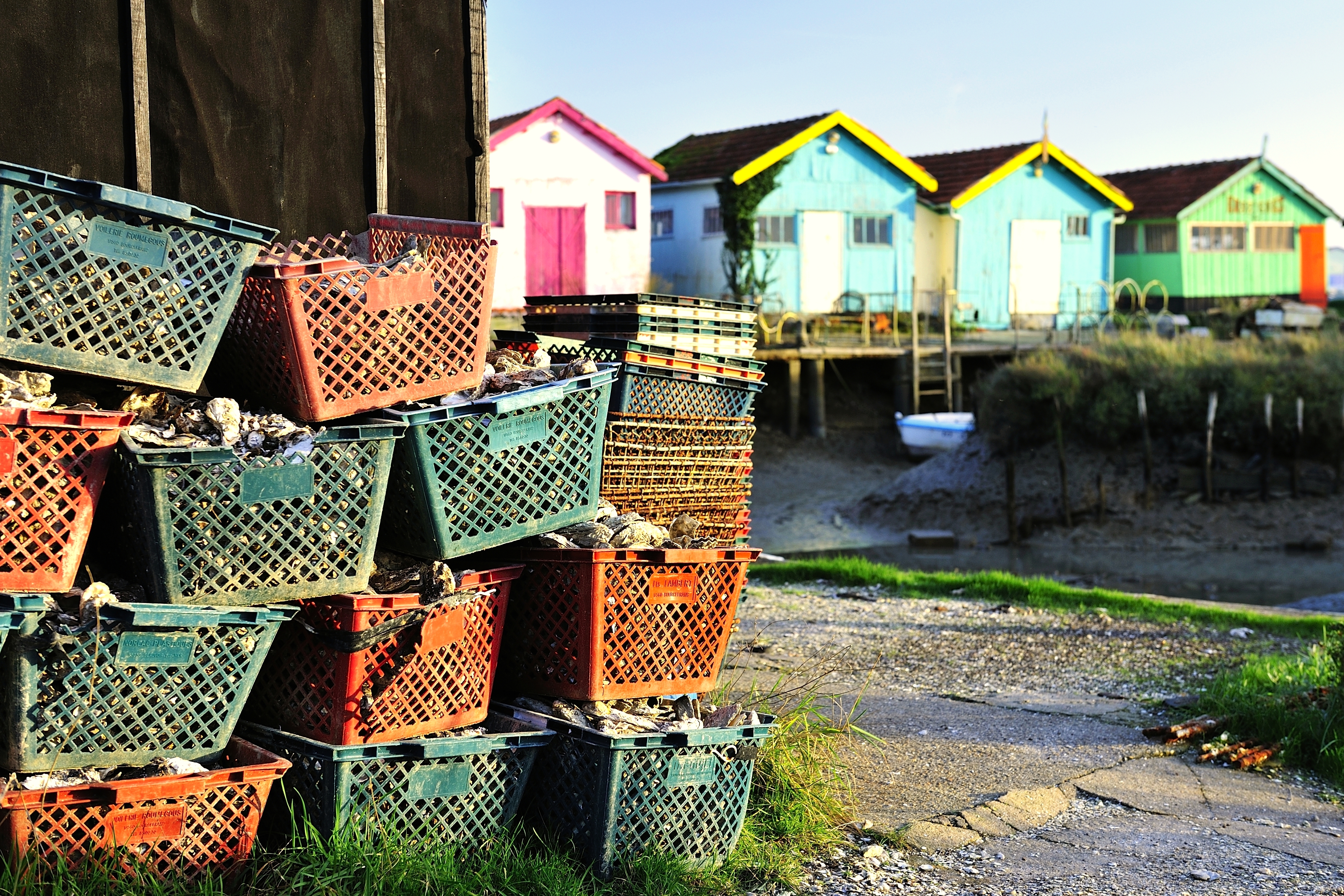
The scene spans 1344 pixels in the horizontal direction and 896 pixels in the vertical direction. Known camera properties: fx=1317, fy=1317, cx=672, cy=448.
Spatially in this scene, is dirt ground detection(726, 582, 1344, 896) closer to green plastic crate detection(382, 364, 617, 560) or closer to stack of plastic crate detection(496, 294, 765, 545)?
stack of plastic crate detection(496, 294, 765, 545)

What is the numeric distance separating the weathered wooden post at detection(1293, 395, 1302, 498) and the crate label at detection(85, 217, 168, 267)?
18.2 meters

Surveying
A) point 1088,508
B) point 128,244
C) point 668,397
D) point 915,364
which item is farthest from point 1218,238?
point 128,244

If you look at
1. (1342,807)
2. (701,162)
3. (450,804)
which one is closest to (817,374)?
(701,162)

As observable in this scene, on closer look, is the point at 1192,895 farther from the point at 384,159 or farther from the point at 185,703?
A: the point at 384,159

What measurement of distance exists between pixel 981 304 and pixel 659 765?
96.1 ft

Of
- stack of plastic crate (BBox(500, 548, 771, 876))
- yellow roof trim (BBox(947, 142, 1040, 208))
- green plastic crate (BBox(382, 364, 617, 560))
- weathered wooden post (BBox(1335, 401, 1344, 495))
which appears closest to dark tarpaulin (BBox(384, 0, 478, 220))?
green plastic crate (BBox(382, 364, 617, 560))

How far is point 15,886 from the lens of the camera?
10.8ft

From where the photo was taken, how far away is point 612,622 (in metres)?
4.26

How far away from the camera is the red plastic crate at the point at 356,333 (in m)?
3.82

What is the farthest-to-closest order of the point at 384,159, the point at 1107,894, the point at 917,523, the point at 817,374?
the point at 817,374 → the point at 917,523 → the point at 384,159 → the point at 1107,894

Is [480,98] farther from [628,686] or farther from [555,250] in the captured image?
[555,250]

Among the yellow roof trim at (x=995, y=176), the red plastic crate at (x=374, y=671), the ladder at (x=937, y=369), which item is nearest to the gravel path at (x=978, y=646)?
the red plastic crate at (x=374, y=671)

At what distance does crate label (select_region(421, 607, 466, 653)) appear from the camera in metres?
3.91

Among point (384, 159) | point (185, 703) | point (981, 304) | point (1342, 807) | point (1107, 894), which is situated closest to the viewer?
point (185, 703)
